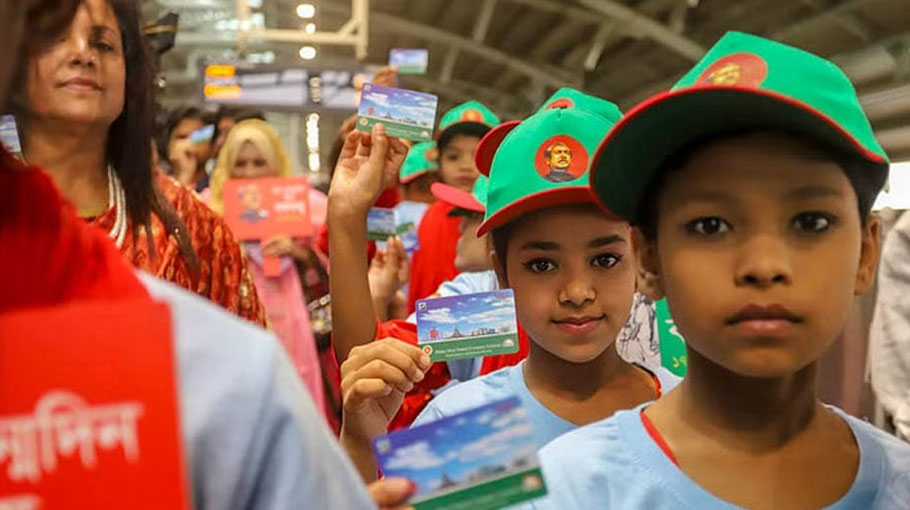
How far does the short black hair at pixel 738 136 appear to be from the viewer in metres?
1.08

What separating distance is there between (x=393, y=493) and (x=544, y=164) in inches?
38.9

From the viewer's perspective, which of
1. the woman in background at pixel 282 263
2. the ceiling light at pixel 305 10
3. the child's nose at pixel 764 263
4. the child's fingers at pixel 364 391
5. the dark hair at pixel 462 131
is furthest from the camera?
the ceiling light at pixel 305 10

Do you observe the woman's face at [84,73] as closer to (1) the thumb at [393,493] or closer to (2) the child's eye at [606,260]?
(2) the child's eye at [606,260]

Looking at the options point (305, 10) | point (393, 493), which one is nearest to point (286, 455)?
point (393, 493)

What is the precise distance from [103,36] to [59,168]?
9.4 inches

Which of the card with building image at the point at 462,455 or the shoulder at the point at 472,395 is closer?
the card with building image at the point at 462,455

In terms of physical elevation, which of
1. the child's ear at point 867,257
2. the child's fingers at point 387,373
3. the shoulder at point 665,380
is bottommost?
the shoulder at point 665,380

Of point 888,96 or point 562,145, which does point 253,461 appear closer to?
point 562,145

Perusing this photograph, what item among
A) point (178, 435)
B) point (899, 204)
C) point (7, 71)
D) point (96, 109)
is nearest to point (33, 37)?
point (7, 71)

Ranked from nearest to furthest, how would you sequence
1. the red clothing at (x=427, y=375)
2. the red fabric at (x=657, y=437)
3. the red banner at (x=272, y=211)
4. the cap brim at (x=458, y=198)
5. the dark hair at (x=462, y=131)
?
the red fabric at (x=657, y=437) < the red clothing at (x=427, y=375) < the cap brim at (x=458, y=198) < the red banner at (x=272, y=211) < the dark hair at (x=462, y=131)


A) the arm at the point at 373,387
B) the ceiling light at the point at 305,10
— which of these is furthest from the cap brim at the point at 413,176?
the ceiling light at the point at 305,10

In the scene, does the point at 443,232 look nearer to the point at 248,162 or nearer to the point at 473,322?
the point at 248,162

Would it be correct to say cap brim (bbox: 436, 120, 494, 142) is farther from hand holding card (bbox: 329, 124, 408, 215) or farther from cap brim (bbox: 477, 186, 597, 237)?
cap brim (bbox: 477, 186, 597, 237)

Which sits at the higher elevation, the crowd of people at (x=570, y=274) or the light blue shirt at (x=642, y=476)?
the crowd of people at (x=570, y=274)
